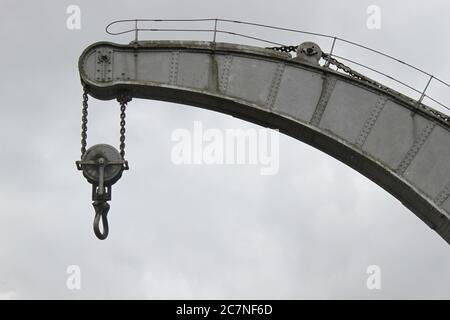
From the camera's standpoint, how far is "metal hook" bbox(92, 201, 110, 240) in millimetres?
12125

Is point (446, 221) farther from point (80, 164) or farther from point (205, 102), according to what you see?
point (80, 164)

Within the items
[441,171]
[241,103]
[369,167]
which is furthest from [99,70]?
[441,171]

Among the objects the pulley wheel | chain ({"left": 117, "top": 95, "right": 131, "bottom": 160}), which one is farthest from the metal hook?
chain ({"left": 117, "top": 95, "right": 131, "bottom": 160})

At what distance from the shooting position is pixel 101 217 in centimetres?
1225

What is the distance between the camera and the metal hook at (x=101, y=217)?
1212 centimetres

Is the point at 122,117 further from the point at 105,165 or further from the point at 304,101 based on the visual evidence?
the point at 304,101

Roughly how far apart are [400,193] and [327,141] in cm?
146

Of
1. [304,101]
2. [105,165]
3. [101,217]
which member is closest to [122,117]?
[105,165]

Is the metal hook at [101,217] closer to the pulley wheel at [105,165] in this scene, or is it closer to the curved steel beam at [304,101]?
the pulley wheel at [105,165]

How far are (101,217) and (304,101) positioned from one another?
383 cm

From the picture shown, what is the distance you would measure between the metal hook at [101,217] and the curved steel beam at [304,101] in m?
1.94

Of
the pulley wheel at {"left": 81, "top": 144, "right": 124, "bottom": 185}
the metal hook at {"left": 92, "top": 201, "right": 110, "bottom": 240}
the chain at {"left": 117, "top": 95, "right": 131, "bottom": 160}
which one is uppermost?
the chain at {"left": 117, "top": 95, "right": 131, "bottom": 160}

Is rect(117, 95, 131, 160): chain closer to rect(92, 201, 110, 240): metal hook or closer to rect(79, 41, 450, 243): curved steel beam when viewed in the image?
rect(79, 41, 450, 243): curved steel beam

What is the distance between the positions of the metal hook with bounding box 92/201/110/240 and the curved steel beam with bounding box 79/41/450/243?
194cm
